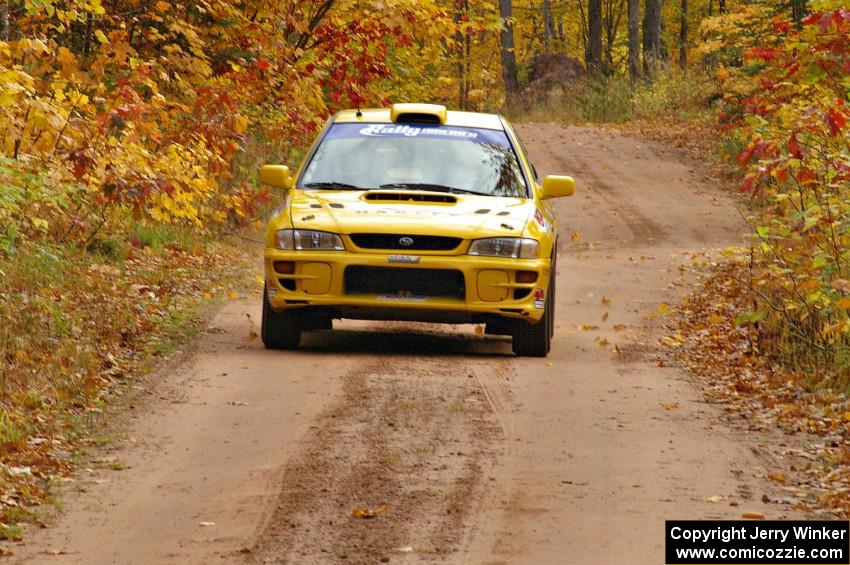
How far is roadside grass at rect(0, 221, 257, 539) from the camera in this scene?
7.79 m

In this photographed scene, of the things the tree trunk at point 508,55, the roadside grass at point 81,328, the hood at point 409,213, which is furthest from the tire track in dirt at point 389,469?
the tree trunk at point 508,55

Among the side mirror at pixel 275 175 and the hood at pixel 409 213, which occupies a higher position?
the side mirror at pixel 275 175

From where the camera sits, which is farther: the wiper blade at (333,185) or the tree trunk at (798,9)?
the tree trunk at (798,9)

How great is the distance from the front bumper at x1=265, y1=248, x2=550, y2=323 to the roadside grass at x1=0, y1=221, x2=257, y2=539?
1157 mm

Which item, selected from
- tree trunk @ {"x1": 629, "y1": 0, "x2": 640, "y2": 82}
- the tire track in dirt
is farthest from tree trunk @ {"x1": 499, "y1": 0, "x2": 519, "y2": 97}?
the tire track in dirt

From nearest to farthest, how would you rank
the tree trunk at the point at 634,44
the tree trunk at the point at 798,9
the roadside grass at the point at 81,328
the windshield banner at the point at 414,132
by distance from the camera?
the roadside grass at the point at 81,328 < the windshield banner at the point at 414,132 < the tree trunk at the point at 798,9 < the tree trunk at the point at 634,44

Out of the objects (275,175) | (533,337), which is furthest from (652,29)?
(533,337)

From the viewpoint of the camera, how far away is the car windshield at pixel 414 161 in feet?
37.4

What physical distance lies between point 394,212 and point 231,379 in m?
1.79

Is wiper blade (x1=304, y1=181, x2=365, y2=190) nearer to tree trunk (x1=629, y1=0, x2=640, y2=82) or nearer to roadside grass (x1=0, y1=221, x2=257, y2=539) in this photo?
roadside grass (x1=0, y1=221, x2=257, y2=539)

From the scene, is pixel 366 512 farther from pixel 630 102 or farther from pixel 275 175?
pixel 630 102

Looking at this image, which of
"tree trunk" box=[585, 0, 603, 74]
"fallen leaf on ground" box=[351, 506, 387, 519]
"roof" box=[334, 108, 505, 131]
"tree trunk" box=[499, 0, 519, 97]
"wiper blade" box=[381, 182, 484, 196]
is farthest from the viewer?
"tree trunk" box=[499, 0, 519, 97]

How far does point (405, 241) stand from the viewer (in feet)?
34.6

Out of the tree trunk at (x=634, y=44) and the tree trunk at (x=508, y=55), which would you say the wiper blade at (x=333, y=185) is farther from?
the tree trunk at (x=508, y=55)
